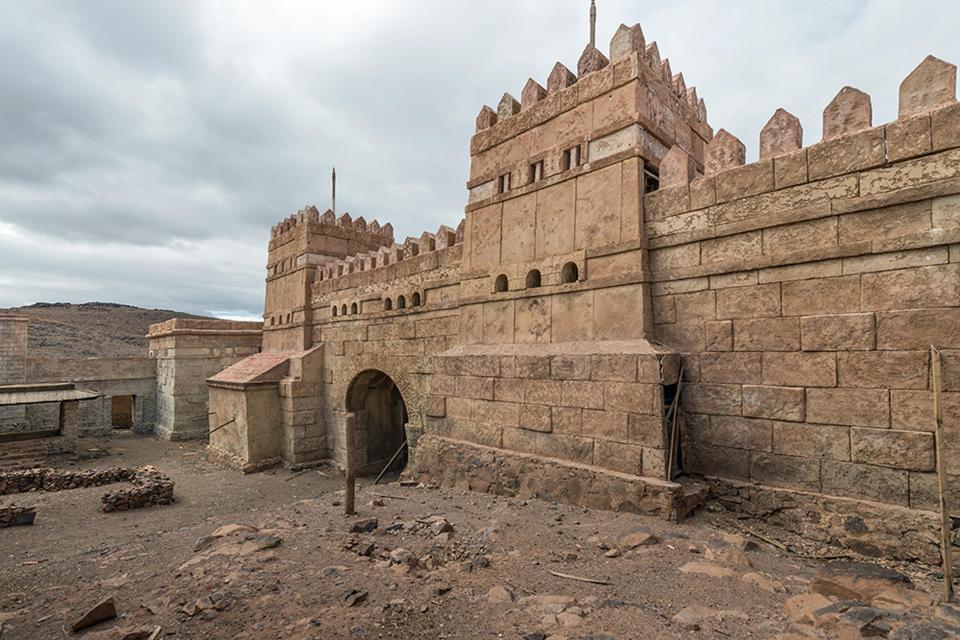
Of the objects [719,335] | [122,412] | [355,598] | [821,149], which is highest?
[821,149]

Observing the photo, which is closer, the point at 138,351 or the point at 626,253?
the point at 626,253

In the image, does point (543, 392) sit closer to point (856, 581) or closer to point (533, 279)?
point (533, 279)

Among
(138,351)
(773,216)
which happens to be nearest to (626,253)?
(773,216)

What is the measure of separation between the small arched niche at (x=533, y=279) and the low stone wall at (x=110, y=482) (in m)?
8.34

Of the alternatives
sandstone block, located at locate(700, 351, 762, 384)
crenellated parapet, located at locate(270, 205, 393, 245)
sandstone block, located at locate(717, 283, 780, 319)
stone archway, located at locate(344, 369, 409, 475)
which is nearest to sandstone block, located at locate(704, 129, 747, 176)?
sandstone block, located at locate(717, 283, 780, 319)

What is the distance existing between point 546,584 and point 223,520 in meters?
5.28

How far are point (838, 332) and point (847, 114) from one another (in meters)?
2.08

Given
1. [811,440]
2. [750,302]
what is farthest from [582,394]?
[811,440]

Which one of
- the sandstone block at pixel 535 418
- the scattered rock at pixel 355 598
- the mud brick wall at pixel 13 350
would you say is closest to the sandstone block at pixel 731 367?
the sandstone block at pixel 535 418

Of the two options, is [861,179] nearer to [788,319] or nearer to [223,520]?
[788,319]

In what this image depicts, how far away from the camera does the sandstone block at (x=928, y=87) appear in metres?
3.88

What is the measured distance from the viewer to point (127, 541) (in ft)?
21.3

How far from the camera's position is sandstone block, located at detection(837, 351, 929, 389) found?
3785 millimetres

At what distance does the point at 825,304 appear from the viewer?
14.0 feet
